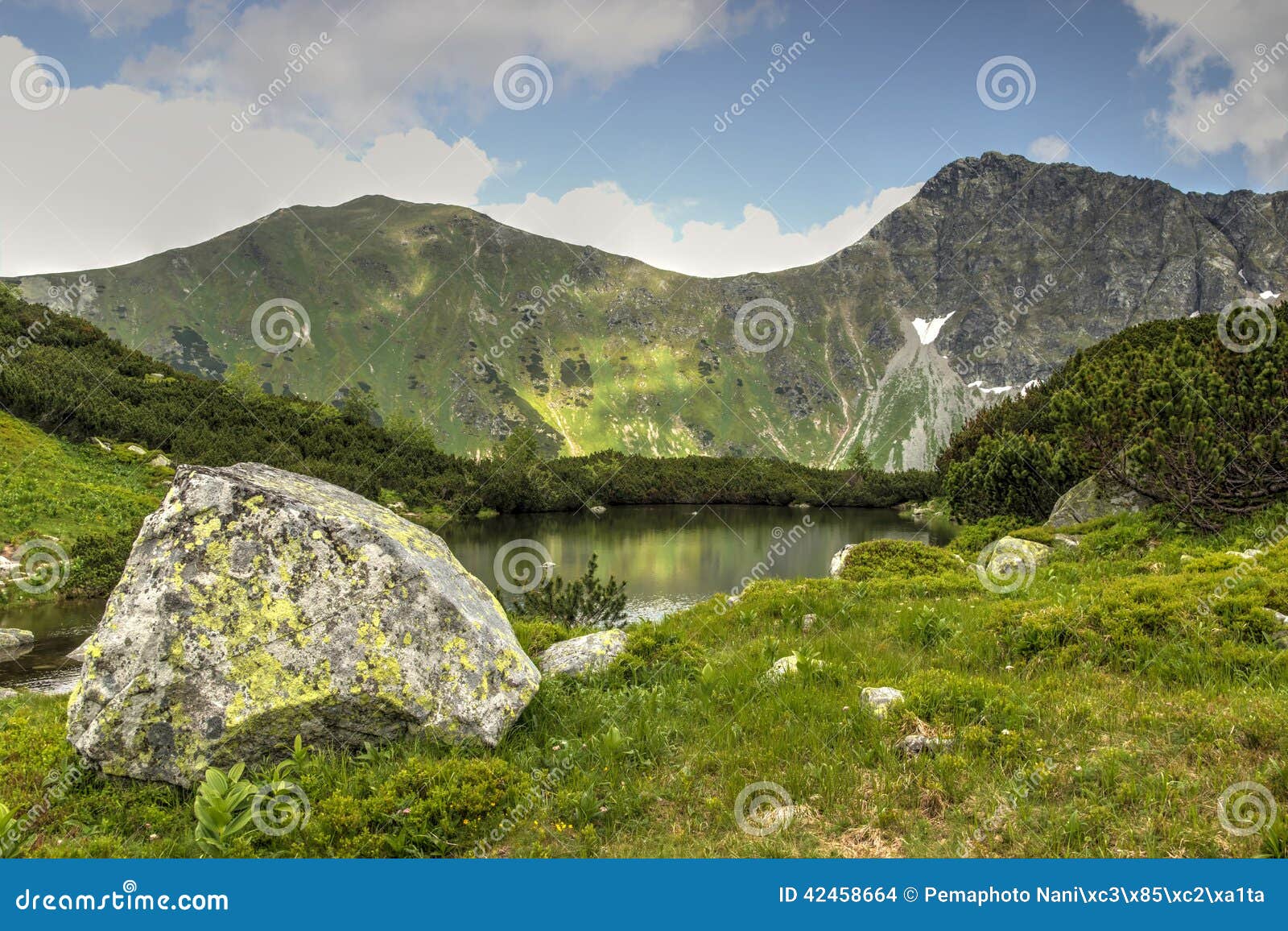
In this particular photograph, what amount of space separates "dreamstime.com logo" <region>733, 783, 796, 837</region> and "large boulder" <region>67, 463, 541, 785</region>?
292cm

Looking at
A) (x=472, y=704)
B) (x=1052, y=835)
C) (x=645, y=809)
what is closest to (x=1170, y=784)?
(x=1052, y=835)

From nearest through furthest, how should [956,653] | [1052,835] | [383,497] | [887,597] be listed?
[1052,835] → [956,653] → [887,597] → [383,497]

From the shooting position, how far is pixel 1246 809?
5.11 meters

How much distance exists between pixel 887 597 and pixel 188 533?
522 inches

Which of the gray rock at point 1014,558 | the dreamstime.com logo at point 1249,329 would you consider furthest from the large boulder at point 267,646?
the dreamstime.com logo at point 1249,329

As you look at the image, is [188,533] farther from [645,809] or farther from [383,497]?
[383,497]

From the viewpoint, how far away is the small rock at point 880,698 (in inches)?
285

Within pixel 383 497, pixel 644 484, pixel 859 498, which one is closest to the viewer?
pixel 383 497

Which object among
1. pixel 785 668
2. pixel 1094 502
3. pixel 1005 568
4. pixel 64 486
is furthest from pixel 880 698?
pixel 64 486

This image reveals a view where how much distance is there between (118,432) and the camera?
48500 mm

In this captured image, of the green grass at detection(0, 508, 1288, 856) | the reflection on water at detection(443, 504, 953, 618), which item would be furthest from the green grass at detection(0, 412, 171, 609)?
the green grass at detection(0, 508, 1288, 856)

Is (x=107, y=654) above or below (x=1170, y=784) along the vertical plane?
above

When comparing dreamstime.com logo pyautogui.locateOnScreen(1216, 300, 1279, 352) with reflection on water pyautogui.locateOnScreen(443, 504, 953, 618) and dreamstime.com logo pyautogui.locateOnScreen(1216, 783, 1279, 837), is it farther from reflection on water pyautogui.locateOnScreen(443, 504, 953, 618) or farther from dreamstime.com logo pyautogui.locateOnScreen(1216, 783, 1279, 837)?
reflection on water pyautogui.locateOnScreen(443, 504, 953, 618)

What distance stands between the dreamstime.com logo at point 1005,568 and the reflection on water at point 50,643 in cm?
2301
